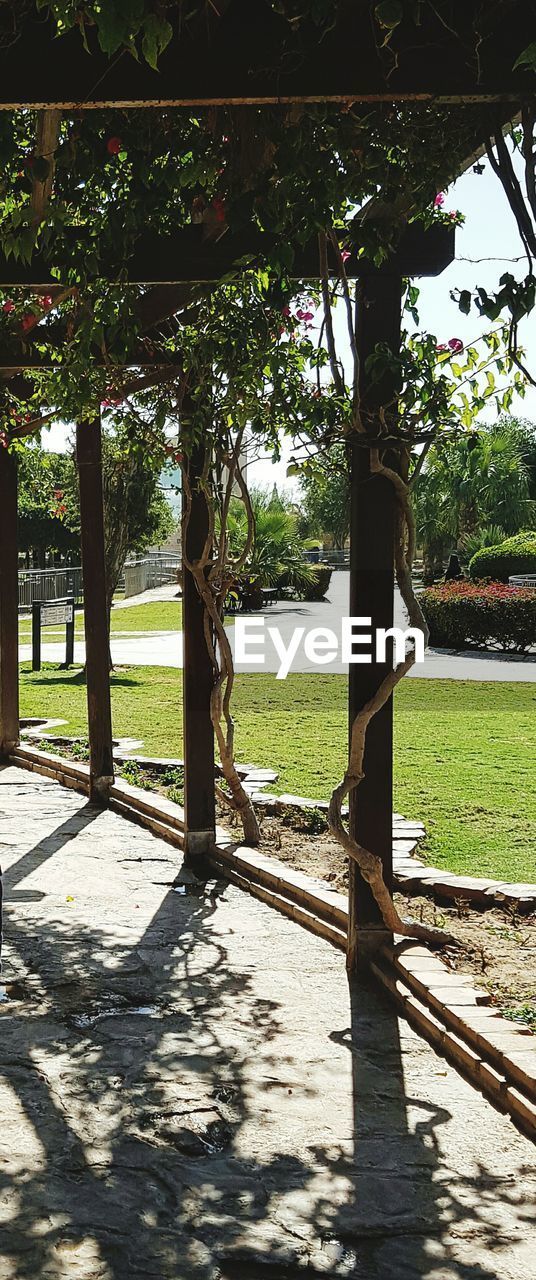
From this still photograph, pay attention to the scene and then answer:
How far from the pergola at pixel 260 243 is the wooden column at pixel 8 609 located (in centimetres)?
172

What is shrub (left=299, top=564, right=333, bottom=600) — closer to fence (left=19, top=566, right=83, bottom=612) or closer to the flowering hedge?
fence (left=19, top=566, right=83, bottom=612)

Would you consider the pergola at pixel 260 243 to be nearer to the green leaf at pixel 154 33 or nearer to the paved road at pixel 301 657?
the green leaf at pixel 154 33

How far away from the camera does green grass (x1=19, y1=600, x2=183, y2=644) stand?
20.0m

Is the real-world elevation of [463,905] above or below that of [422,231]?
below

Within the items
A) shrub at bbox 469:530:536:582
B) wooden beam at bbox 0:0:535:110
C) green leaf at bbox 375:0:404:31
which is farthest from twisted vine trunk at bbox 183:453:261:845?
shrub at bbox 469:530:536:582

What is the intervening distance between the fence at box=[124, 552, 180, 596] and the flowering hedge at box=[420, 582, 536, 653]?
458 inches

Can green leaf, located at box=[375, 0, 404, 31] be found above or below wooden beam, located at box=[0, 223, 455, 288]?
below

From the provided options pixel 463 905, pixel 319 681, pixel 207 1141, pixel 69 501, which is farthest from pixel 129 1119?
pixel 69 501

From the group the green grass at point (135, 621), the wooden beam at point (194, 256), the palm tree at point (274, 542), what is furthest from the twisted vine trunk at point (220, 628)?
the palm tree at point (274, 542)

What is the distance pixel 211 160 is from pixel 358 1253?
2771 millimetres

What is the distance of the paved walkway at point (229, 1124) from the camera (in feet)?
8.29

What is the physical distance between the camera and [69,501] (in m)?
15.1

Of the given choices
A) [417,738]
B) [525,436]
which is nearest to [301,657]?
[417,738]

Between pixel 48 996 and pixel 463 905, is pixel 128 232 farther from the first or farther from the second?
pixel 463 905
